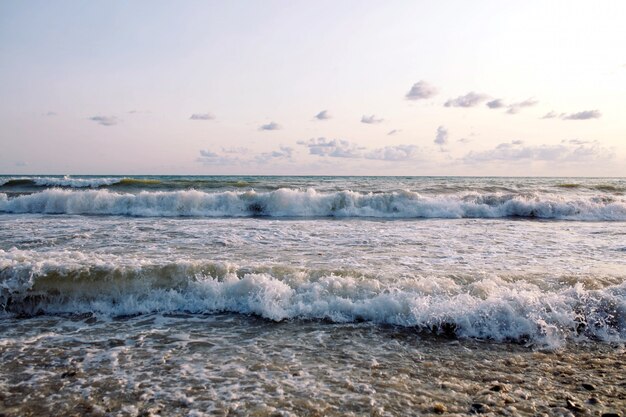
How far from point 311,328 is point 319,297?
2.66ft

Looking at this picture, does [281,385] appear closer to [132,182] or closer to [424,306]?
[424,306]

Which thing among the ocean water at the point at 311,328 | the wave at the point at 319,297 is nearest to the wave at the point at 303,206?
the ocean water at the point at 311,328

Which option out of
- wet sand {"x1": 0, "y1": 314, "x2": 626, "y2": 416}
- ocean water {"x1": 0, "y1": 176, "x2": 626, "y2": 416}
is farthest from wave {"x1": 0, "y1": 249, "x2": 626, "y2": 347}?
wet sand {"x1": 0, "y1": 314, "x2": 626, "y2": 416}

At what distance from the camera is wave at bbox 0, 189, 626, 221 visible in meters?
19.6

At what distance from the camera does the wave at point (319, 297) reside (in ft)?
17.9

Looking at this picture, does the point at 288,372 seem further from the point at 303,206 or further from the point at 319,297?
the point at 303,206

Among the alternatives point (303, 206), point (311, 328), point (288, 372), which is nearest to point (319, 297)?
point (311, 328)

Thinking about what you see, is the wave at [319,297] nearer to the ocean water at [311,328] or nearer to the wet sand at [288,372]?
the ocean water at [311,328]

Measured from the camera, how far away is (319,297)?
6250 mm

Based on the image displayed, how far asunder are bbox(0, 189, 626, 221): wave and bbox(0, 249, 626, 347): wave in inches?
475

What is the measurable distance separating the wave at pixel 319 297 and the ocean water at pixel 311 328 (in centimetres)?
3

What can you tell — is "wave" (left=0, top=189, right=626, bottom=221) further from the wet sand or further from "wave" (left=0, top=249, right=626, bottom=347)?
the wet sand

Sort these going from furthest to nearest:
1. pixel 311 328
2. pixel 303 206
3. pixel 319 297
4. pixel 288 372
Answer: pixel 303 206 < pixel 319 297 < pixel 311 328 < pixel 288 372

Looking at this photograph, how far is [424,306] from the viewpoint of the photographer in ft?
18.9
